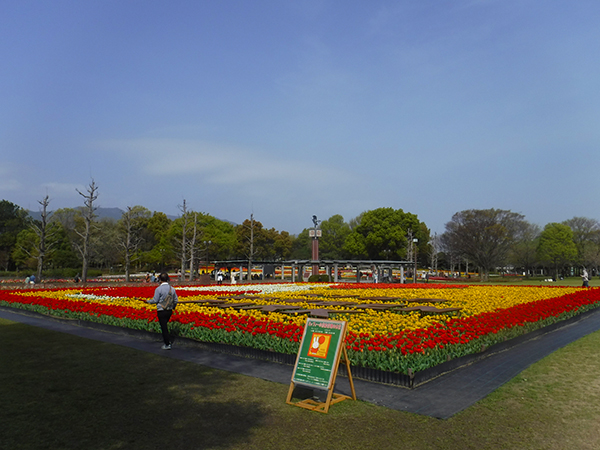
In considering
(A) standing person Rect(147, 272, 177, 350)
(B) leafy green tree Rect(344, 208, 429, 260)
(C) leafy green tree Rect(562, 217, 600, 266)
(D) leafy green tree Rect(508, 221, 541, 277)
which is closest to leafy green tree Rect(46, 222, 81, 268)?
(B) leafy green tree Rect(344, 208, 429, 260)

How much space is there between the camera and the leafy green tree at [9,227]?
215 ft

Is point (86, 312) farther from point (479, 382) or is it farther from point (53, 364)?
point (479, 382)

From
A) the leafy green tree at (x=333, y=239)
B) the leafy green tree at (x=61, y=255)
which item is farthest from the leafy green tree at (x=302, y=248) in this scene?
the leafy green tree at (x=61, y=255)

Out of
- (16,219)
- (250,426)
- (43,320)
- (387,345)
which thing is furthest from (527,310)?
(16,219)

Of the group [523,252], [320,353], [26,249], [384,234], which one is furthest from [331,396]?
[523,252]

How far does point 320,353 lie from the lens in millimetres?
6109

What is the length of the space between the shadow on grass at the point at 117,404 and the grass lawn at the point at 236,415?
0.01m

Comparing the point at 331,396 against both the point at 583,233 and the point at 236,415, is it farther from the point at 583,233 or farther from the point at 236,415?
the point at 583,233

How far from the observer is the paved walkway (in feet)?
20.3

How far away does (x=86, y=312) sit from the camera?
45.9 ft

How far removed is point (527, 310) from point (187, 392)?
10.2 meters

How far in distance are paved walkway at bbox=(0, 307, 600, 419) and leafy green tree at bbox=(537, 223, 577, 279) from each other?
6241 centimetres

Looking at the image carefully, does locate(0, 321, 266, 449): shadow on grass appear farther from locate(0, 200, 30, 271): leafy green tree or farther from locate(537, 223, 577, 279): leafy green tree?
locate(537, 223, 577, 279): leafy green tree

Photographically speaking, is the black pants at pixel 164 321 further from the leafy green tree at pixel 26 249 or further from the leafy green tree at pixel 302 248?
the leafy green tree at pixel 302 248
